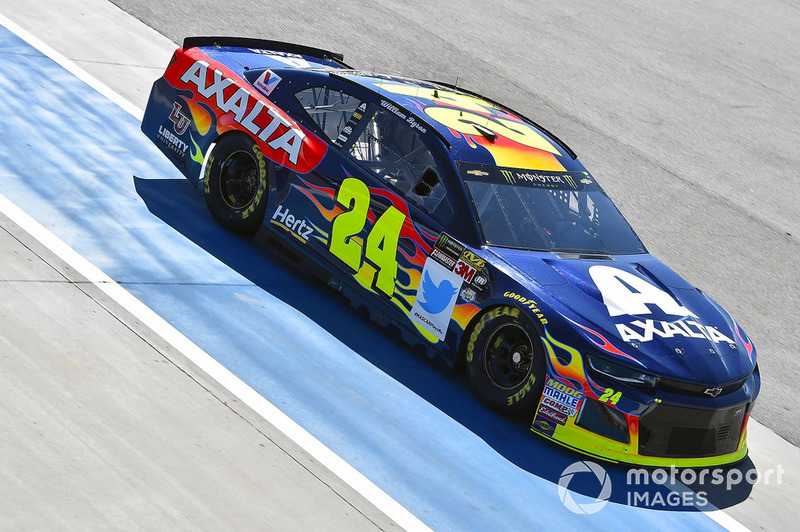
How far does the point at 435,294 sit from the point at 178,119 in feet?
9.98

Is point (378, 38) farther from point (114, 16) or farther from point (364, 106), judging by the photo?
point (364, 106)

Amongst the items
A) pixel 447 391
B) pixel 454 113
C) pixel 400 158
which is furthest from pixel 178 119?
pixel 447 391

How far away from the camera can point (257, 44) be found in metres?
9.01

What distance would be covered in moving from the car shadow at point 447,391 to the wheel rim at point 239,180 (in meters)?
0.29

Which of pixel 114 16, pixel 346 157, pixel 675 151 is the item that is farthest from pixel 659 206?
pixel 114 16

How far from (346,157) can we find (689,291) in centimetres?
263

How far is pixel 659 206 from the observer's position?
435 inches

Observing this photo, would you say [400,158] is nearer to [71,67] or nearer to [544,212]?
[544,212]

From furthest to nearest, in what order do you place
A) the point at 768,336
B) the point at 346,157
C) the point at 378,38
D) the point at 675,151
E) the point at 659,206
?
the point at 378,38 → the point at 675,151 → the point at 659,206 → the point at 768,336 → the point at 346,157

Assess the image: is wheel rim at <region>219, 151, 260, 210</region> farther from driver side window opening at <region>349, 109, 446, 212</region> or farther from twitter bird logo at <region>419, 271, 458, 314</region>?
twitter bird logo at <region>419, 271, 458, 314</region>

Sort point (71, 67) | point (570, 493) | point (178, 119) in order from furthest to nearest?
point (71, 67), point (178, 119), point (570, 493)

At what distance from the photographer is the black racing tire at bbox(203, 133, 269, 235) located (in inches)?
305

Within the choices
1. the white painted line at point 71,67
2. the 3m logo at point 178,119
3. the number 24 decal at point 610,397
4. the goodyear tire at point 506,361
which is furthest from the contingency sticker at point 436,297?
the white painted line at point 71,67

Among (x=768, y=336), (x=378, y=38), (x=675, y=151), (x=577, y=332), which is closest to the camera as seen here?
(x=577, y=332)
